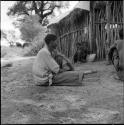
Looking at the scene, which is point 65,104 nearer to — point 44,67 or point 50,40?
point 44,67

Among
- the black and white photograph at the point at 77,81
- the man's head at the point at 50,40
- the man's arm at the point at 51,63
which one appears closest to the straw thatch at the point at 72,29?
the black and white photograph at the point at 77,81

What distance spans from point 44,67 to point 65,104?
4.98ft

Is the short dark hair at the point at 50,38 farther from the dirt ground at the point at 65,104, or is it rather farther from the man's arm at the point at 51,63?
the dirt ground at the point at 65,104

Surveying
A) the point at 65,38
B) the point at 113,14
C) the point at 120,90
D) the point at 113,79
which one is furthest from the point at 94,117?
the point at 65,38

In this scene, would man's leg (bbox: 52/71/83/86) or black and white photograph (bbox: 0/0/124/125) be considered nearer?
black and white photograph (bbox: 0/0/124/125)

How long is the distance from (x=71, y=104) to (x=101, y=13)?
676 centimetres

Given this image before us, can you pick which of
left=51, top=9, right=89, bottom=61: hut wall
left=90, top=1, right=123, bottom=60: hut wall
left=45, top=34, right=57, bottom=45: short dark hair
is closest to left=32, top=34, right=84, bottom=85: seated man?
left=45, top=34, right=57, bottom=45: short dark hair

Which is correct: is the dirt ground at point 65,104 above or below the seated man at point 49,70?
below

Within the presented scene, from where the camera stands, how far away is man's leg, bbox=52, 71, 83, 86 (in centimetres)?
604

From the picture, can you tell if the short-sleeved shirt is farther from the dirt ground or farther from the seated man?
the dirt ground

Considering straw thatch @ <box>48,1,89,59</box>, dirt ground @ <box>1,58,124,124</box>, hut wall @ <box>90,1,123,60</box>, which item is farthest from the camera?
straw thatch @ <box>48,1,89,59</box>

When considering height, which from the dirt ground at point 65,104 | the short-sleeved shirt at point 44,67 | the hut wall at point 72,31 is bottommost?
the dirt ground at point 65,104

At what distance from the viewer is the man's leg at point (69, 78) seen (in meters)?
6.04

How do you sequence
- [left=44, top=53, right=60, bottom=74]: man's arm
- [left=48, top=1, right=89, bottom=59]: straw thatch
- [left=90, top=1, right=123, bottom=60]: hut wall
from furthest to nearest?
[left=48, top=1, right=89, bottom=59]: straw thatch → [left=90, top=1, right=123, bottom=60]: hut wall → [left=44, top=53, right=60, bottom=74]: man's arm
